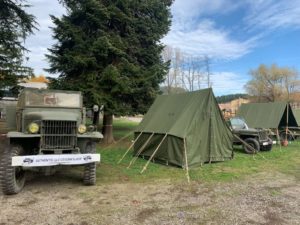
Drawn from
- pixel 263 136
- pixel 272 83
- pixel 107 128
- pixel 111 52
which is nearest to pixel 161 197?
pixel 111 52

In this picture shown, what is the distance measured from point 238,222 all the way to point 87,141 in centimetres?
423

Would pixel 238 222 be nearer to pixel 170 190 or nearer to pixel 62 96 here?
pixel 170 190

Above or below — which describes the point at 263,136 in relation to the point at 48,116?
below

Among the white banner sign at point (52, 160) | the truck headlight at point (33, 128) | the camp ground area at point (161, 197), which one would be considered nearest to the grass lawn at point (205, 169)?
the camp ground area at point (161, 197)

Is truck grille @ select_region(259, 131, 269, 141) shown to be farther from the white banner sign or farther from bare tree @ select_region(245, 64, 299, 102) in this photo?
bare tree @ select_region(245, 64, 299, 102)

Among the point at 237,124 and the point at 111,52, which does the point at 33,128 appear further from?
the point at 237,124

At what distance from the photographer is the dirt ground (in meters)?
5.02

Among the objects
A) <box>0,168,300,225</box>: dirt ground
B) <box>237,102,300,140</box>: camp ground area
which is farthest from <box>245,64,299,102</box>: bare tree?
<box>0,168,300,225</box>: dirt ground

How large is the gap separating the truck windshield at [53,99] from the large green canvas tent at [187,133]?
3.11 meters

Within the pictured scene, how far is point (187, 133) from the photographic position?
970cm

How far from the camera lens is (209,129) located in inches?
415

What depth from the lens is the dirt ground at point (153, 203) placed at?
5016 millimetres

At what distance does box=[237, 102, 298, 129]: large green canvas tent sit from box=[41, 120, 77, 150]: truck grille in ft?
47.3

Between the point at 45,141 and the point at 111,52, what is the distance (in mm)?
7893
